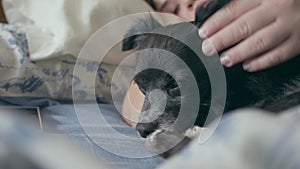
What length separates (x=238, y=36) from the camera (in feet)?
2.48

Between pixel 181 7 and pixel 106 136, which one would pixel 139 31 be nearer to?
pixel 181 7

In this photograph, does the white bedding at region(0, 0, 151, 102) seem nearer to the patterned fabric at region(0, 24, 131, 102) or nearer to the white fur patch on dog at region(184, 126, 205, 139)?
the patterned fabric at region(0, 24, 131, 102)

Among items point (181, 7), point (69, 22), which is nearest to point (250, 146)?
point (181, 7)

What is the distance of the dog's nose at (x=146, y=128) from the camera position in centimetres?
80

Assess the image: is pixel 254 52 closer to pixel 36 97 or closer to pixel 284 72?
pixel 284 72

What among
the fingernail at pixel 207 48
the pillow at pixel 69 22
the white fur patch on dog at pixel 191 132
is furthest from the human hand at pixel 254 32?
the pillow at pixel 69 22

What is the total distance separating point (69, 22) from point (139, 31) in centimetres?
20

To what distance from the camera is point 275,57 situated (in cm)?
75

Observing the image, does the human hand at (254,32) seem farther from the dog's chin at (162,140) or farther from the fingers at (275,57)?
the dog's chin at (162,140)

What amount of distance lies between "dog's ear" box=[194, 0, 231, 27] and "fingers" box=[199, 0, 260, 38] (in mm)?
14

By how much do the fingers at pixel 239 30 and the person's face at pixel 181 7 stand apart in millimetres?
104

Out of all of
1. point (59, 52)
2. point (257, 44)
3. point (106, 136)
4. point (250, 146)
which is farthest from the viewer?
point (59, 52)

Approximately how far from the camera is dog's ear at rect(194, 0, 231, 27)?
786 millimetres

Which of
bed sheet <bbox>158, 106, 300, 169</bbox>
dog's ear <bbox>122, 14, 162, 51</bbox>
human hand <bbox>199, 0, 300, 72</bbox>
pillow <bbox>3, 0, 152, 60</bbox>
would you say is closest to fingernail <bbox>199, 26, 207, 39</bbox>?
human hand <bbox>199, 0, 300, 72</bbox>
